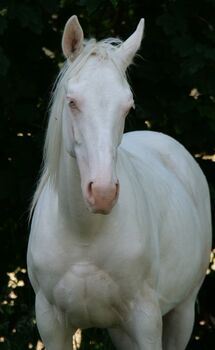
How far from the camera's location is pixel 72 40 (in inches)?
150

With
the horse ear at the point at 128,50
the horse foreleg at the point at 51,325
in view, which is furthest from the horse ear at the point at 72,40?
the horse foreleg at the point at 51,325

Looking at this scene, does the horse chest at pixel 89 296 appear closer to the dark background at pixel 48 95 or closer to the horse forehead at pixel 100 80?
the horse forehead at pixel 100 80

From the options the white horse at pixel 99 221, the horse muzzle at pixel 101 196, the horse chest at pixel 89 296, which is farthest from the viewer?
the horse chest at pixel 89 296

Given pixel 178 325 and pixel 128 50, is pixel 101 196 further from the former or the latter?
pixel 178 325

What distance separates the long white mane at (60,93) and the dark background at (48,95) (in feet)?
5.07

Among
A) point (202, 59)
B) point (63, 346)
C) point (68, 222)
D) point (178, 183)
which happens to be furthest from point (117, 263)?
point (202, 59)

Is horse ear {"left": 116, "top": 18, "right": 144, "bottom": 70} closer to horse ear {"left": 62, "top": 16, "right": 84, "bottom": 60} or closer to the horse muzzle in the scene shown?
horse ear {"left": 62, "top": 16, "right": 84, "bottom": 60}

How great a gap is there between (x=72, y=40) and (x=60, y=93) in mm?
217

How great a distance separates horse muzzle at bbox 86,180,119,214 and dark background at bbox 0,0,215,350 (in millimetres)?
2065

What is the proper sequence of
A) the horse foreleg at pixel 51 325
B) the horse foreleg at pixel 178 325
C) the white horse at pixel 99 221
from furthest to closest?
the horse foreleg at pixel 178 325 < the horse foreleg at pixel 51 325 < the white horse at pixel 99 221

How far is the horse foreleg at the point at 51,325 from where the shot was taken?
4.19 m

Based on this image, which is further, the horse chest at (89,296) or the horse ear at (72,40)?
the horse chest at (89,296)

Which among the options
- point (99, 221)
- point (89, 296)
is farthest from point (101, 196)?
point (89, 296)

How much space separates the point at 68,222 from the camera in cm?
401
